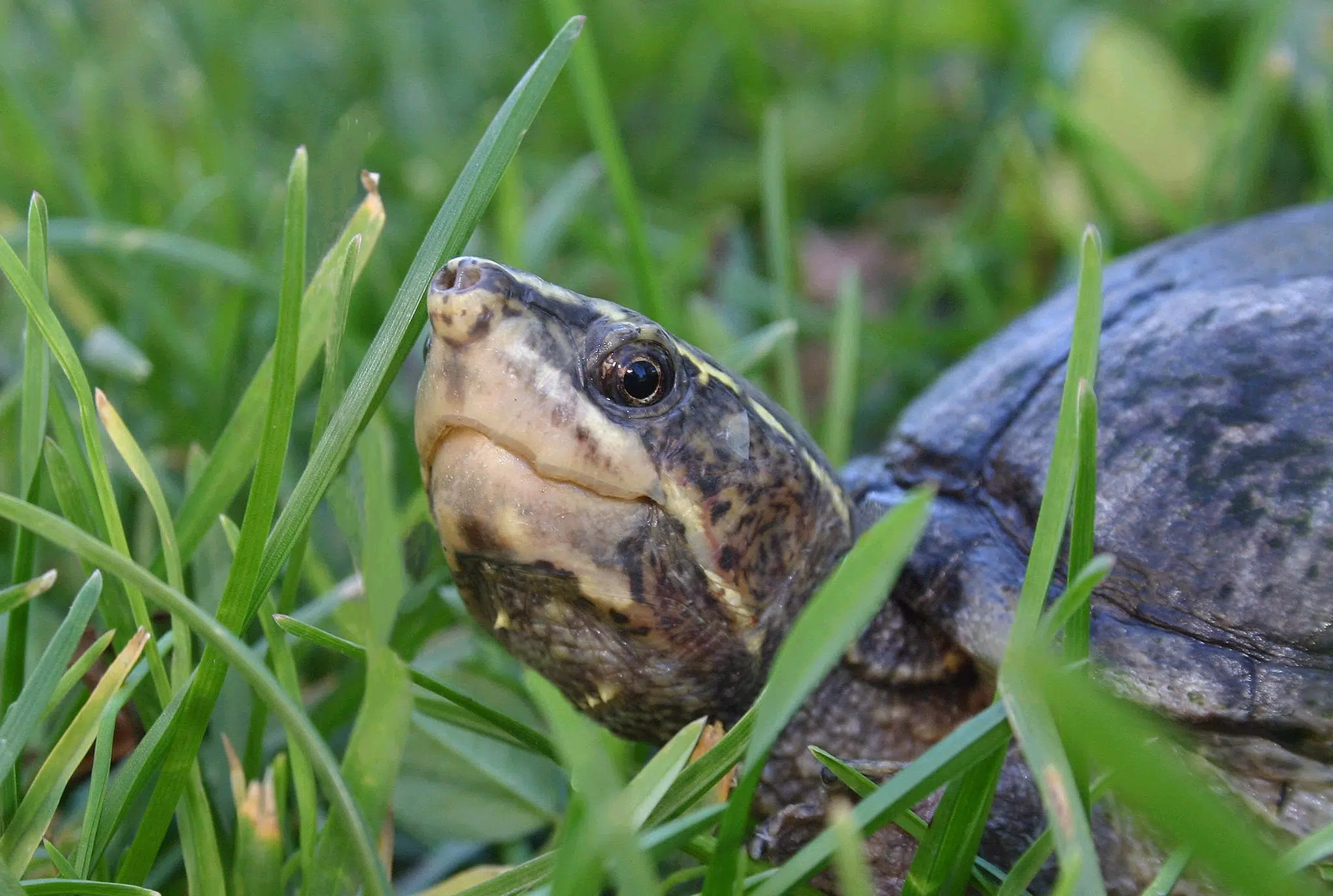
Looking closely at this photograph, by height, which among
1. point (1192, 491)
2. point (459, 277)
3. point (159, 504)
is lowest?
point (159, 504)

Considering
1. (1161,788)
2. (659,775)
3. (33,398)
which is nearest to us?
(1161,788)

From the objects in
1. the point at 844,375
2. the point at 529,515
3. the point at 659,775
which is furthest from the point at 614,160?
the point at 659,775

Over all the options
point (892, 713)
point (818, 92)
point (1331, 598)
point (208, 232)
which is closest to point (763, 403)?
point (892, 713)

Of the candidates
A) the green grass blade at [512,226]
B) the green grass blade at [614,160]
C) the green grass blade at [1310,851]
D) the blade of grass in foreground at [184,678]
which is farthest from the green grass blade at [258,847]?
the green grass blade at [512,226]

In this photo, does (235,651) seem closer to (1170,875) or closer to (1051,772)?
(1051,772)

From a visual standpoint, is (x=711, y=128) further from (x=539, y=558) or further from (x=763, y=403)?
(x=539, y=558)

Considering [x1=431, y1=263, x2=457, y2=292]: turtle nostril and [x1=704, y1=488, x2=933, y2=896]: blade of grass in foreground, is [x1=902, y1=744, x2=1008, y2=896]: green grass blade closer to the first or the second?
[x1=704, y1=488, x2=933, y2=896]: blade of grass in foreground

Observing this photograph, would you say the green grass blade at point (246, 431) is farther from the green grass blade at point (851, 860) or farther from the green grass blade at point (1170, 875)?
the green grass blade at point (1170, 875)
